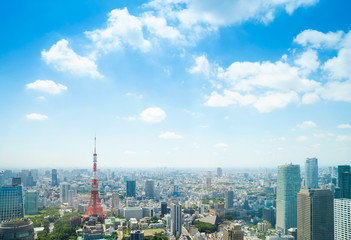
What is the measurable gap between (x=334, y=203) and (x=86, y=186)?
18907 millimetres

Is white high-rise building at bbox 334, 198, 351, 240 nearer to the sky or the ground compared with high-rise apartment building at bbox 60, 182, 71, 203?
nearer to the sky

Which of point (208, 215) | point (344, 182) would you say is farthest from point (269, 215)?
point (344, 182)

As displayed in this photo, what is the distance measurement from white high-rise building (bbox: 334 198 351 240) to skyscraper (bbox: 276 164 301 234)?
84.5 inches

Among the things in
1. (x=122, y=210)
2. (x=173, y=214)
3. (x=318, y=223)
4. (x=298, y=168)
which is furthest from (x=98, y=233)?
(x=298, y=168)

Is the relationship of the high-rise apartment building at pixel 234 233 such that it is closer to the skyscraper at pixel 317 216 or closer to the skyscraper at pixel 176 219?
the skyscraper at pixel 317 216

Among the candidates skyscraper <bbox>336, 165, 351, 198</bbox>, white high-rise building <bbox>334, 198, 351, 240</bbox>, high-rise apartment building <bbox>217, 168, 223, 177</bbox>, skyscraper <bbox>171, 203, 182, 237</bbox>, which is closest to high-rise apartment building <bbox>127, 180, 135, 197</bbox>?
skyscraper <bbox>171, 203, 182, 237</bbox>

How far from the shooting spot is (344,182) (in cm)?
1123

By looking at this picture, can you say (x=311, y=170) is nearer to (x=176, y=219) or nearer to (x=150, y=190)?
(x=176, y=219)

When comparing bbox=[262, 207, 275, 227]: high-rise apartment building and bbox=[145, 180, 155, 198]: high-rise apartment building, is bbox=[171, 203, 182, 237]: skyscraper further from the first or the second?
bbox=[145, 180, 155, 198]: high-rise apartment building

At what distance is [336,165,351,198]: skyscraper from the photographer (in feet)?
35.8

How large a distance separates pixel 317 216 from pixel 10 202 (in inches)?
383

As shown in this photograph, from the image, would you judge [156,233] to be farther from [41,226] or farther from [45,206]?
[45,206]

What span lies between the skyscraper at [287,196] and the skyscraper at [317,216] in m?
1.81

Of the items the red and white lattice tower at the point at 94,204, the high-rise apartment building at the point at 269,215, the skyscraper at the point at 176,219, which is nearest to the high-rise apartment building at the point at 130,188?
the red and white lattice tower at the point at 94,204
